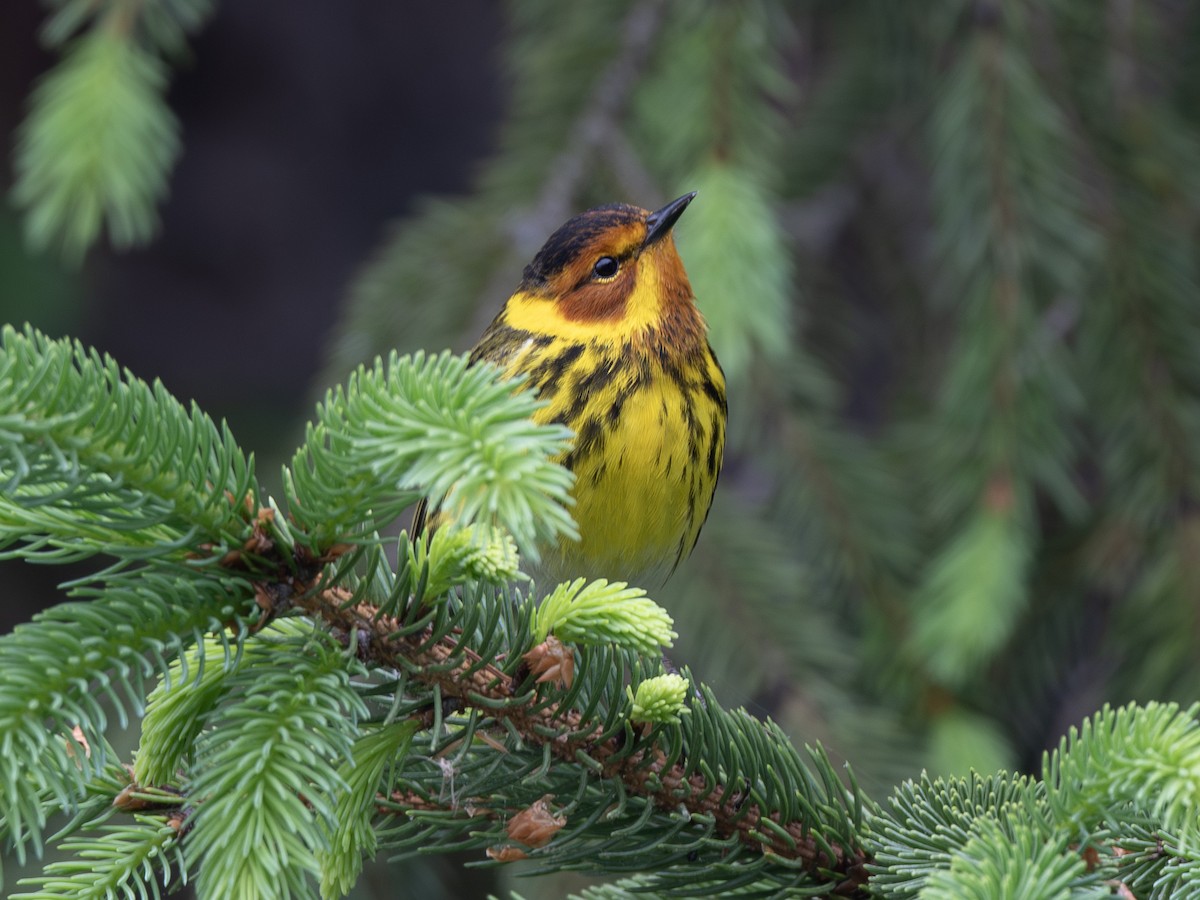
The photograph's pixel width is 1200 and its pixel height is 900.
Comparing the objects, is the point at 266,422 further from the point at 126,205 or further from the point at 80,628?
the point at 80,628

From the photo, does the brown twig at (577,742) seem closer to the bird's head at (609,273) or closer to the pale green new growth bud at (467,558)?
the pale green new growth bud at (467,558)

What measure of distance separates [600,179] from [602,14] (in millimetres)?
356

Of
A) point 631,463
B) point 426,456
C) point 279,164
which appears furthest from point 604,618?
point 279,164

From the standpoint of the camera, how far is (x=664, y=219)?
7.91 ft

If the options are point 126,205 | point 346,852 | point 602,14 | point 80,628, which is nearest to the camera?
point 80,628

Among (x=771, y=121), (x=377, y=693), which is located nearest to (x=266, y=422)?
(x=771, y=121)

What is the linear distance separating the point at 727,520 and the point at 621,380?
70 cm

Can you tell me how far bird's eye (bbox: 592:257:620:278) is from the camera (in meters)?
2.49

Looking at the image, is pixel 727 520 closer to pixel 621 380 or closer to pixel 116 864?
pixel 621 380

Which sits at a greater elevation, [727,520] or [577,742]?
[727,520]

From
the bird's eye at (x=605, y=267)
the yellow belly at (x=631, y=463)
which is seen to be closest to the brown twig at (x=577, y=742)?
the yellow belly at (x=631, y=463)

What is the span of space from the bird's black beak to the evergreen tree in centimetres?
7

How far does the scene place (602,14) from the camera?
284 centimetres

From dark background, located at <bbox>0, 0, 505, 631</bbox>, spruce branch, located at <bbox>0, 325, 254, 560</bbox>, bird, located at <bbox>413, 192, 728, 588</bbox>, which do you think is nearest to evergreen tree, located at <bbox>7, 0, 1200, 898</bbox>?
spruce branch, located at <bbox>0, 325, 254, 560</bbox>
